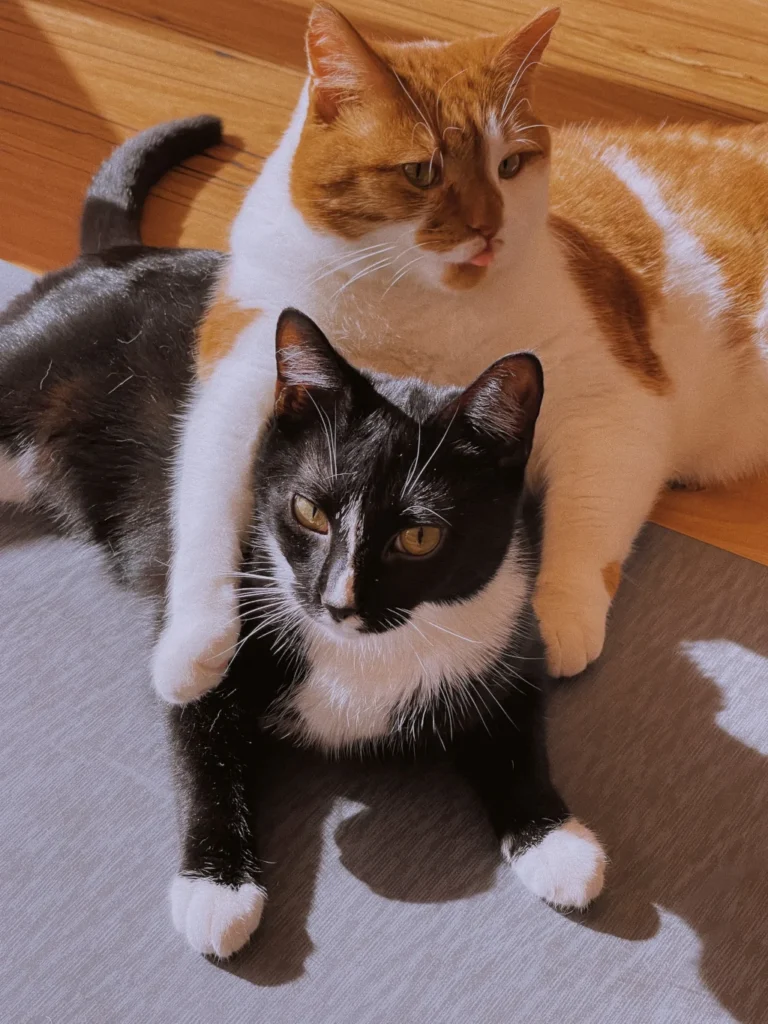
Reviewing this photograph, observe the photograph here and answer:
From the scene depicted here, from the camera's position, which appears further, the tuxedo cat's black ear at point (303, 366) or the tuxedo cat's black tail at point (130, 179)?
the tuxedo cat's black tail at point (130, 179)

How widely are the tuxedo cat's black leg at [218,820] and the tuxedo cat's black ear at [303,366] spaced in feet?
1.03

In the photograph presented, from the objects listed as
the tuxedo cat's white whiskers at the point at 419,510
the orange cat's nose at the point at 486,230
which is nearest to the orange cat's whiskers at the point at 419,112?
the orange cat's nose at the point at 486,230

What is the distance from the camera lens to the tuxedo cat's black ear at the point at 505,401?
0.99 meters

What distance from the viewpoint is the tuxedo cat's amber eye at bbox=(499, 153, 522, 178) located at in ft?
4.06

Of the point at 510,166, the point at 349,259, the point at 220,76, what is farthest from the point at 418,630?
the point at 220,76

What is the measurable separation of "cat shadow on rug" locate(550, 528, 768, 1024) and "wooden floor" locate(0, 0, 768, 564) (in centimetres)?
113

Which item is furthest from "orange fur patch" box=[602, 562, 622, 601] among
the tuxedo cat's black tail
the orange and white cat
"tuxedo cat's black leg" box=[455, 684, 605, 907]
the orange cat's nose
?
the tuxedo cat's black tail

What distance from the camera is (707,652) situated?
1.32 m

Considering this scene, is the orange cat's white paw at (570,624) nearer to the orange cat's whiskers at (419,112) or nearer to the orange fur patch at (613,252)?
the orange fur patch at (613,252)

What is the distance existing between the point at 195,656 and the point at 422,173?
60 cm

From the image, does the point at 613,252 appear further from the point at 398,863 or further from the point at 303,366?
the point at 398,863

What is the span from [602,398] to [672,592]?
28 centimetres

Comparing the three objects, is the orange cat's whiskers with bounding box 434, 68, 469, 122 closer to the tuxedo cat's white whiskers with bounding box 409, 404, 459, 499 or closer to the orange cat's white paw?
the tuxedo cat's white whiskers with bounding box 409, 404, 459, 499

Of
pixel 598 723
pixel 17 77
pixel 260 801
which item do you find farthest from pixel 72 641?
pixel 17 77
